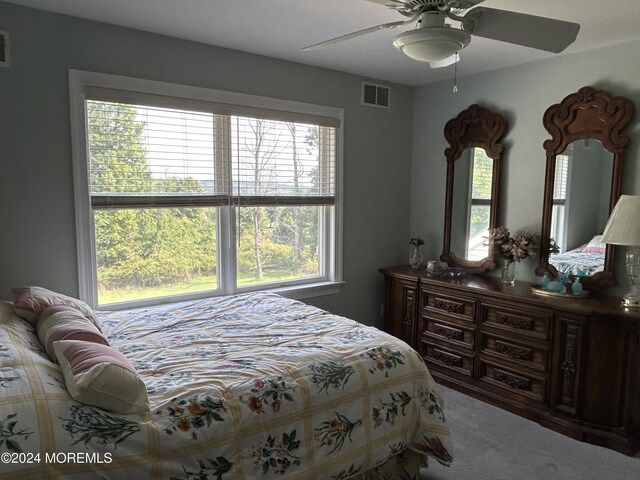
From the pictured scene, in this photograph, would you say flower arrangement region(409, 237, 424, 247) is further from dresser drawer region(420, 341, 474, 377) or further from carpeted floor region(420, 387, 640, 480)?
carpeted floor region(420, 387, 640, 480)

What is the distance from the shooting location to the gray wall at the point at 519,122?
301 centimetres

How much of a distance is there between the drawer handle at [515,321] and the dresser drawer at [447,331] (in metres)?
0.26

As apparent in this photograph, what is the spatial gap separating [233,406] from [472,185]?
9.81 feet

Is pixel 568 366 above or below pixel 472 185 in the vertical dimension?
below

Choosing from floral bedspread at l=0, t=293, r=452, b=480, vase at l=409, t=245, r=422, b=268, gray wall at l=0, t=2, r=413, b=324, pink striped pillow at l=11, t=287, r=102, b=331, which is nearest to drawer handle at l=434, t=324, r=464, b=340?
vase at l=409, t=245, r=422, b=268

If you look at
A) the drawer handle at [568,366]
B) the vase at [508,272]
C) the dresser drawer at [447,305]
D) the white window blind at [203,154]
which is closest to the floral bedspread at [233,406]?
the white window blind at [203,154]

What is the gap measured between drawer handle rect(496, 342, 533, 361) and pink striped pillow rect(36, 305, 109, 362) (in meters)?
2.60

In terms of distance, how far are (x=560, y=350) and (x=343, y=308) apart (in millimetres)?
1764

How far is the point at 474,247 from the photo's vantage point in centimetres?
390

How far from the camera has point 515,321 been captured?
3.14 m

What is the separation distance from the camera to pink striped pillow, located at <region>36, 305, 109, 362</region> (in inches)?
68.3

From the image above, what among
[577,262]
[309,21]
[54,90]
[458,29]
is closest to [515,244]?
[577,262]

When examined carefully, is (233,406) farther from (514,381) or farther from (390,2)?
(514,381)

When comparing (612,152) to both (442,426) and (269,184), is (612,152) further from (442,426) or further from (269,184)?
(269,184)
